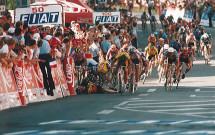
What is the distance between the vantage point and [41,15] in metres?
24.0

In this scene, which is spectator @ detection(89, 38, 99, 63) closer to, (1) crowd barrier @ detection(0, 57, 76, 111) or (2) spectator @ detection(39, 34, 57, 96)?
(1) crowd barrier @ detection(0, 57, 76, 111)

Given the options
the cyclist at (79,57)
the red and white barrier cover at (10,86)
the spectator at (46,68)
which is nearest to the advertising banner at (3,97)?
the red and white barrier cover at (10,86)

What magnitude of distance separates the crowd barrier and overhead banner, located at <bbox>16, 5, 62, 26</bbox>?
72.0 inches

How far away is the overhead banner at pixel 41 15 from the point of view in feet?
78.3

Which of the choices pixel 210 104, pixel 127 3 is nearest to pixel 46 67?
pixel 210 104

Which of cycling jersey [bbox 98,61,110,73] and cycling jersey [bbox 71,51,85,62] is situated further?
cycling jersey [bbox 71,51,85,62]

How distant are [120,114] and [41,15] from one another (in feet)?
29.6

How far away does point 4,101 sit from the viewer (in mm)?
17375

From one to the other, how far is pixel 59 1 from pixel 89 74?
790 cm

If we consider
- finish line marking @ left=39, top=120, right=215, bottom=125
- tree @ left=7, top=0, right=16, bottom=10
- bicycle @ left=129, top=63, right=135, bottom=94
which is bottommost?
bicycle @ left=129, top=63, right=135, bottom=94

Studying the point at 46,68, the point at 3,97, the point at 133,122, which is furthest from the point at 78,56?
the point at 133,122

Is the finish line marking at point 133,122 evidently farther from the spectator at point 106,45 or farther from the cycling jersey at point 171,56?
the spectator at point 106,45

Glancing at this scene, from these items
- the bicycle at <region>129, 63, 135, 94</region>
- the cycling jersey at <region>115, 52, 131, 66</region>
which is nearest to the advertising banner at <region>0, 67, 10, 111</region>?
the cycling jersey at <region>115, 52, 131, 66</region>

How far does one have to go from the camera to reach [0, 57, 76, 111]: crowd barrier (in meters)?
17.7
